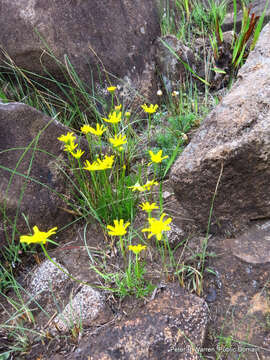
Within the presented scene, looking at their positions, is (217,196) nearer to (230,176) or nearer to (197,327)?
(230,176)

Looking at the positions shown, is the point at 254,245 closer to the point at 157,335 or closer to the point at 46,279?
the point at 157,335

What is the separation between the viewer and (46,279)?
1808 mm

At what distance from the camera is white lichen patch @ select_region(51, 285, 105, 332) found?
5.04 ft

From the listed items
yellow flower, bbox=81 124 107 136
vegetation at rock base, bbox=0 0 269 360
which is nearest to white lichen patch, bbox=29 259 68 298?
vegetation at rock base, bbox=0 0 269 360

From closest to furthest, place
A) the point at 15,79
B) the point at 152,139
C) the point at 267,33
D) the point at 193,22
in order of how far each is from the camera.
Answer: the point at 267,33, the point at 152,139, the point at 15,79, the point at 193,22

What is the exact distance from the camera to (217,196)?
5.74ft

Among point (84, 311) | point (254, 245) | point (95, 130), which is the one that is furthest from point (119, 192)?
point (254, 245)

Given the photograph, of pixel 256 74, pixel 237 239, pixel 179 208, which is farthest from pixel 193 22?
pixel 237 239

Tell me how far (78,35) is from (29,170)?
142cm

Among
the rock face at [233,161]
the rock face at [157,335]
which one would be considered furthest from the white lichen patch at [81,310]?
the rock face at [233,161]

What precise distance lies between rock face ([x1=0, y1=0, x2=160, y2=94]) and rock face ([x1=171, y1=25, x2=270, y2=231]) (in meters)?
1.41

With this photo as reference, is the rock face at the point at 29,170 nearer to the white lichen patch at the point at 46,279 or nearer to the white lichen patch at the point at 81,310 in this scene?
the white lichen patch at the point at 46,279

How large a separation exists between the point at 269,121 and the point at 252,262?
688 mm

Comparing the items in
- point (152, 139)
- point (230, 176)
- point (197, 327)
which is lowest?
point (197, 327)
